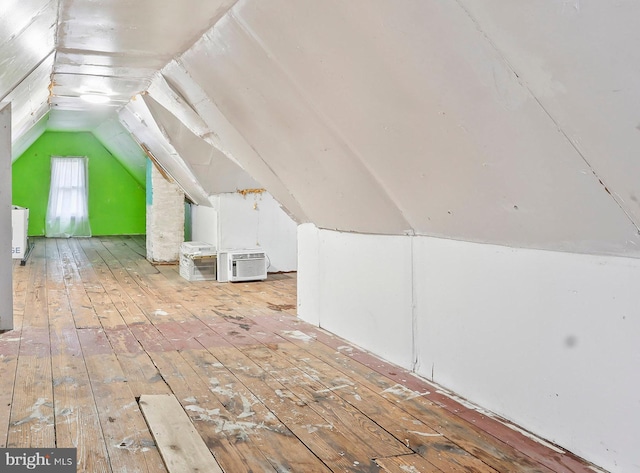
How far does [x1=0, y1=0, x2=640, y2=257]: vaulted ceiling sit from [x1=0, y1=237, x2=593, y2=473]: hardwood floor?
2.87 feet

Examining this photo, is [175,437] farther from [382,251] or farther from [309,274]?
[309,274]

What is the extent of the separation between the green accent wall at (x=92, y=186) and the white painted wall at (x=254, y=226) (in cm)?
669

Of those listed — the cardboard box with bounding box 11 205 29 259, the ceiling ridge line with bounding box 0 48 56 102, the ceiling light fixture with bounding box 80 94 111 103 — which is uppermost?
the ceiling light fixture with bounding box 80 94 111 103

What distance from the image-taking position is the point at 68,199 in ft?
46.7

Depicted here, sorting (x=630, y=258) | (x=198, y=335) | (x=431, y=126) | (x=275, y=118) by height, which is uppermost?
(x=275, y=118)

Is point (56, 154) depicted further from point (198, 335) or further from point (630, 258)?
point (630, 258)

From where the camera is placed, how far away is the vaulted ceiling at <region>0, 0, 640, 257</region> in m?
2.04

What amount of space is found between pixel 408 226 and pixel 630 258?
1.57m

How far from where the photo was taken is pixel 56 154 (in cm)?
1421

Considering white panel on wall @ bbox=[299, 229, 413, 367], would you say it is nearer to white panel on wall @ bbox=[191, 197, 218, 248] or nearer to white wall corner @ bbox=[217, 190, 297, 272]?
white wall corner @ bbox=[217, 190, 297, 272]

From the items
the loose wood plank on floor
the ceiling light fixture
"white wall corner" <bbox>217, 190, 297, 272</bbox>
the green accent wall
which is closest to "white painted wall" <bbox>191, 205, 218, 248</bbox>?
"white wall corner" <bbox>217, 190, 297, 272</bbox>

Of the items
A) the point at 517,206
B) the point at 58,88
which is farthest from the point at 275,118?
the point at 58,88

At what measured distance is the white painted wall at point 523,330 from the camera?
2.48 meters

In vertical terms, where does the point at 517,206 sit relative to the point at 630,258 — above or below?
above
